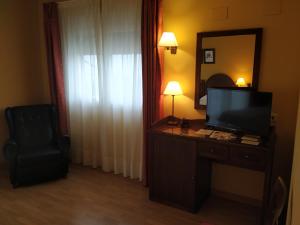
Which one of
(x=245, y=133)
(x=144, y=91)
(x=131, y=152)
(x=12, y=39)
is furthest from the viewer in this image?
(x=12, y=39)

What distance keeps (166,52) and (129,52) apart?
485mm

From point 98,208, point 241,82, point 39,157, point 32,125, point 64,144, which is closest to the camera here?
point 241,82

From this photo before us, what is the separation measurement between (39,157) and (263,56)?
2.81 m

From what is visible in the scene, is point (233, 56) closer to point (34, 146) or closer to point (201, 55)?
point (201, 55)

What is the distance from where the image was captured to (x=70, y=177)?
11.2ft

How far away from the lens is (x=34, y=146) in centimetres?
335

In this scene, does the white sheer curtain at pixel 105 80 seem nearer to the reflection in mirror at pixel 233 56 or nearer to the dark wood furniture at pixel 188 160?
the dark wood furniture at pixel 188 160

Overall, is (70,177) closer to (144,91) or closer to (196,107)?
(144,91)

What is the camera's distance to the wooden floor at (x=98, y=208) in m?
2.46

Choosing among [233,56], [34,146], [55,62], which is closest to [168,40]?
[233,56]

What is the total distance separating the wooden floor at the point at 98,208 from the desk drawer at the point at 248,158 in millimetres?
692

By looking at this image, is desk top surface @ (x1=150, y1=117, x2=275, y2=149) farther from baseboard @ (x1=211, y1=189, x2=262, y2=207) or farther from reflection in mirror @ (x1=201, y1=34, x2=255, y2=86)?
baseboard @ (x1=211, y1=189, x2=262, y2=207)

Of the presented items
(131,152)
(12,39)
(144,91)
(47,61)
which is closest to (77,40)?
(47,61)

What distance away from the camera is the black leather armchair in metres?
3.04
